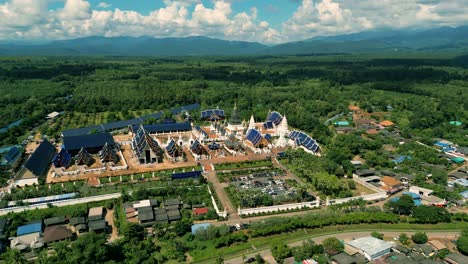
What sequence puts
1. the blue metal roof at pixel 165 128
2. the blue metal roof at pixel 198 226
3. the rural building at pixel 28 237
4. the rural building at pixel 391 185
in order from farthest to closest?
the blue metal roof at pixel 165 128 < the rural building at pixel 391 185 < the blue metal roof at pixel 198 226 < the rural building at pixel 28 237

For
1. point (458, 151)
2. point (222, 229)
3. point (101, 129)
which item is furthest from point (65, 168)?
point (458, 151)

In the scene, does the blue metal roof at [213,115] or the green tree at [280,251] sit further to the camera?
the blue metal roof at [213,115]

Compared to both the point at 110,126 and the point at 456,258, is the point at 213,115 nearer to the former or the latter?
the point at 110,126

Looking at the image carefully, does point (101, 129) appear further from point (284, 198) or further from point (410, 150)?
point (410, 150)

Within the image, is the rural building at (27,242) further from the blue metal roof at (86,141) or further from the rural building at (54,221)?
the blue metal roof at (86,141)

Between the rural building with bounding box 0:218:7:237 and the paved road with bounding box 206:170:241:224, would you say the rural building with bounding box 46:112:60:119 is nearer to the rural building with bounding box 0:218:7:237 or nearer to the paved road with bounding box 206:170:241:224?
the paved road with bounding box 206:170:241:224

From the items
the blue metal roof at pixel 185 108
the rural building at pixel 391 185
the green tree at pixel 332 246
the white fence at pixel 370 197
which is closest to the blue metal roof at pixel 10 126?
the blue metal roof at pixel 185 108

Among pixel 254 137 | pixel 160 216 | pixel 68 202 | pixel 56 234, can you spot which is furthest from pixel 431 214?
pixel 68 202
